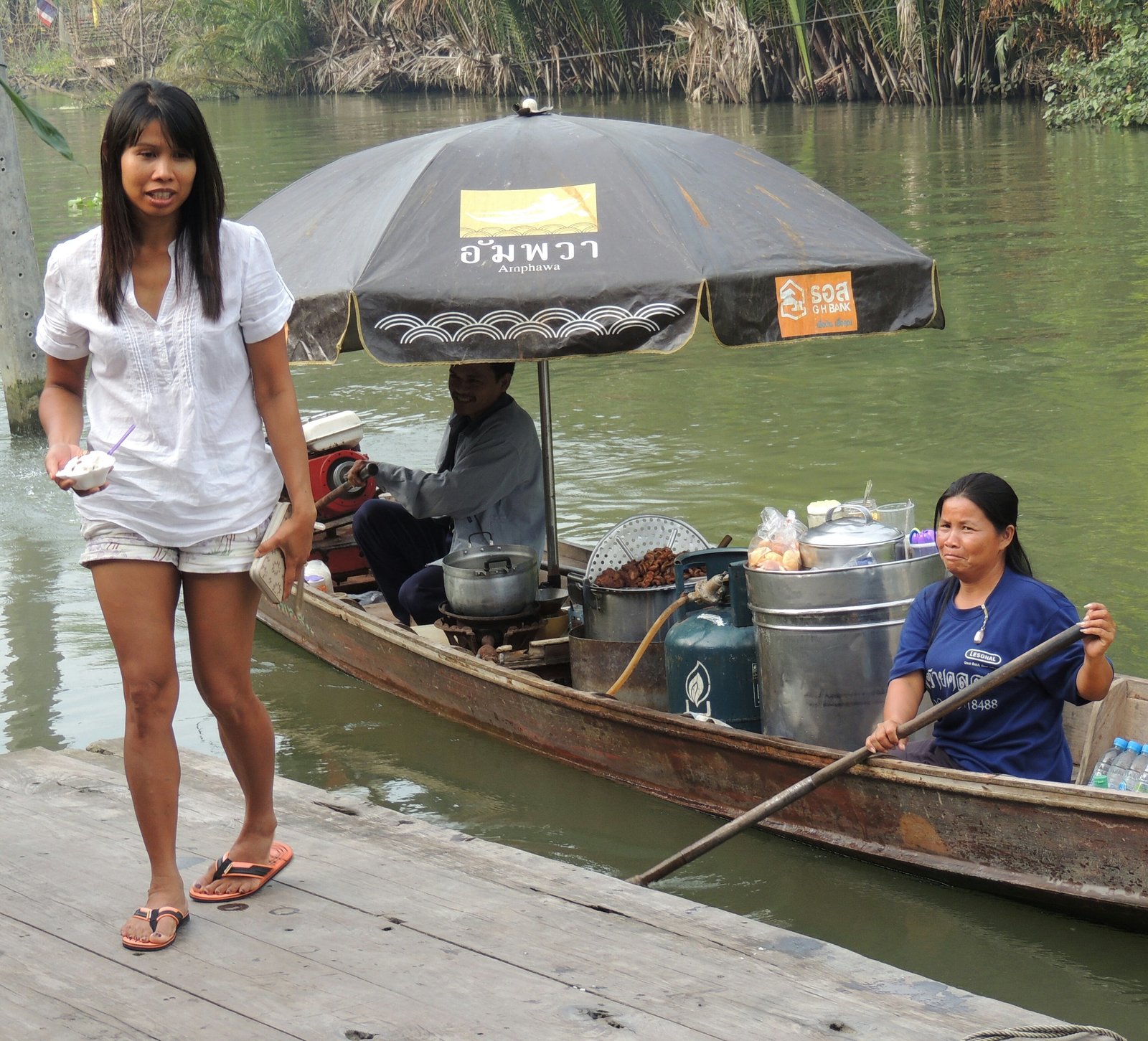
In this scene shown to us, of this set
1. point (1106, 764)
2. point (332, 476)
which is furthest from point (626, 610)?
point (332, 476)

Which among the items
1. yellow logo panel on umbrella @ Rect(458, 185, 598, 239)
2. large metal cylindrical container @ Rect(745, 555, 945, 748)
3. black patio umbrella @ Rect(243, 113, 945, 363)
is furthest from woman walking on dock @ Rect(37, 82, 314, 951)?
large metal cylindrical container @ Rect(745, 555, 945, 748)

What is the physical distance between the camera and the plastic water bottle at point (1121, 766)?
14.6 feet

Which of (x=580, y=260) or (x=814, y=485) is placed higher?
(x=580, y=260)

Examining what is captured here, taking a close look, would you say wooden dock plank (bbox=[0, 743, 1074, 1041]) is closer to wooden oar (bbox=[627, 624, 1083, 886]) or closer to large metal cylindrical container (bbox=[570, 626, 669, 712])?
wooden oar (bbox=[627, 624, 1083, 886])

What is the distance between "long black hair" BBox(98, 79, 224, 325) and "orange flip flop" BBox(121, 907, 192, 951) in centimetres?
117

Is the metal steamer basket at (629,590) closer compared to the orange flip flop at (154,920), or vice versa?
the orange flip flop at (154,920)

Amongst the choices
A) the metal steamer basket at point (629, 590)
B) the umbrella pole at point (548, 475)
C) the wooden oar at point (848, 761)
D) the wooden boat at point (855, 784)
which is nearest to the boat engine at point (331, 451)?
the wooden boat at point (855, 784)

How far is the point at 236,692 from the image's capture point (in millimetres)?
3174

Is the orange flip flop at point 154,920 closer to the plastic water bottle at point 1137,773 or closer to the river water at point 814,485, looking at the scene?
the river water at point 814,485

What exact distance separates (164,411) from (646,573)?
8.62 feet

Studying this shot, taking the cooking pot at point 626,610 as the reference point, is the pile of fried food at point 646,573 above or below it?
above

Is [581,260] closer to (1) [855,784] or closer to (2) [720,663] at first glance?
(2) [720,663]

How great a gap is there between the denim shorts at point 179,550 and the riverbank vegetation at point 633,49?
21.4 meters

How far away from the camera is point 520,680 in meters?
5.48
